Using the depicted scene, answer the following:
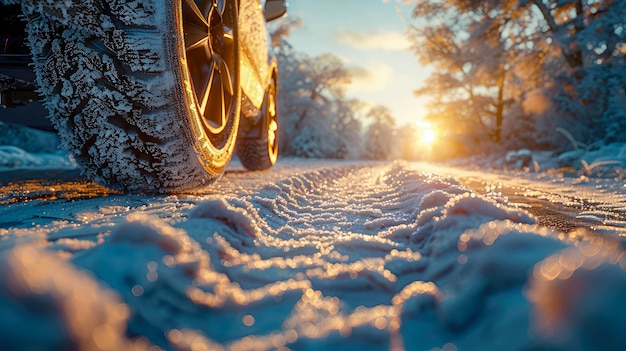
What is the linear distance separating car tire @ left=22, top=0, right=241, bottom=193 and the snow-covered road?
1.67 ft

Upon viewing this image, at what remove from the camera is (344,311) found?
0.60 m

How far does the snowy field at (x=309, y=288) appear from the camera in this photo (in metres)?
0.44

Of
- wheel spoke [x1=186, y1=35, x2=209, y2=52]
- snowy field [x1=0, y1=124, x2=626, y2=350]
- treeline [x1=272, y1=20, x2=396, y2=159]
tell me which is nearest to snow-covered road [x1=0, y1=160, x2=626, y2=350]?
snowy field [x1=0, y1=124, x2=626, y2=350]

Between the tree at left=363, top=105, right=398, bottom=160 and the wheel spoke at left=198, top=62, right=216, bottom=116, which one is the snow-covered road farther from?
the tree at left=363, top=105, right=398, bottom=160

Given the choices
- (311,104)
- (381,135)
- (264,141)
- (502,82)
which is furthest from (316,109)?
(264,141)

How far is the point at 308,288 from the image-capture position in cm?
66

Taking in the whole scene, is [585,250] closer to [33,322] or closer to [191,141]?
[33,322]

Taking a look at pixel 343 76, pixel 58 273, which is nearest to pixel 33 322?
pixel 58 273

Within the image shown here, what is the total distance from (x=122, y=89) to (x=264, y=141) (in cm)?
231

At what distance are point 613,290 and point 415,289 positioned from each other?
27 centimetres

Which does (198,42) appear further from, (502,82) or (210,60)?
(502,82)

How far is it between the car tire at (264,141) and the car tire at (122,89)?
1867mm

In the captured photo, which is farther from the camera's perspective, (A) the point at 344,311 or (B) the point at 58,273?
(A) the point at 344,311

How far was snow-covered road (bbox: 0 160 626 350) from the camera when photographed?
0.44 m
